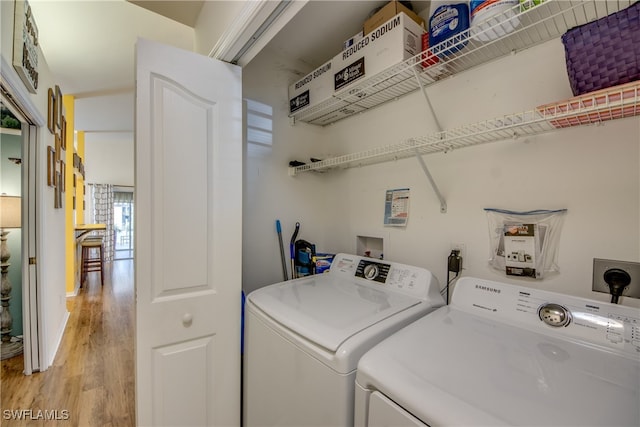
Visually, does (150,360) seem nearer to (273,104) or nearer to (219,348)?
(219,348)

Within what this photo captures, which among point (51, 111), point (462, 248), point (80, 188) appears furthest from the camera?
point (80, 188)

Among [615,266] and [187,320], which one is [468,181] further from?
[187,320]

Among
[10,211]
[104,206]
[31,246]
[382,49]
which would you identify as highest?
[382,49]

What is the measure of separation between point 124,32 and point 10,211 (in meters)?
1.69

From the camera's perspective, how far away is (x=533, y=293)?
3.29ft

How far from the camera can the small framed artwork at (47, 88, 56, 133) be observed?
7.58 feet

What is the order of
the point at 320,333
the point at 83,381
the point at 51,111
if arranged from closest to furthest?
the point at 320,333 < the point at 83,381 < the point at 51,111

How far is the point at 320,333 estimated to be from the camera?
3.01 feet

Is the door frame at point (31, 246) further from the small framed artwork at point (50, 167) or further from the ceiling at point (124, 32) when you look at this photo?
the ceiling at point (124, 32)

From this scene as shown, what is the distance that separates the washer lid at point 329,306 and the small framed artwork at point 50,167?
88.2 inches

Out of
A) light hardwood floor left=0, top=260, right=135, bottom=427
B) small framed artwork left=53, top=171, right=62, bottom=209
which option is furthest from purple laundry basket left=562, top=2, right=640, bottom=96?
small framed artwork left=53, top=171, right=62, bottom=209

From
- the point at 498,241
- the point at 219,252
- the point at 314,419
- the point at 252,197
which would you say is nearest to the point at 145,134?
the point at 219,252

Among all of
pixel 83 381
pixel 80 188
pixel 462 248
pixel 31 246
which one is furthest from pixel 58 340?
pixel 80 188

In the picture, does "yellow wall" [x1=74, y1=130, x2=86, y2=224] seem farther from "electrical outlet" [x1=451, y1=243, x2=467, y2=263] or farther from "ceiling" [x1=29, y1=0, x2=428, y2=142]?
"electrical outlet" [x1=451, y1=243, x2=467, y2=263]
